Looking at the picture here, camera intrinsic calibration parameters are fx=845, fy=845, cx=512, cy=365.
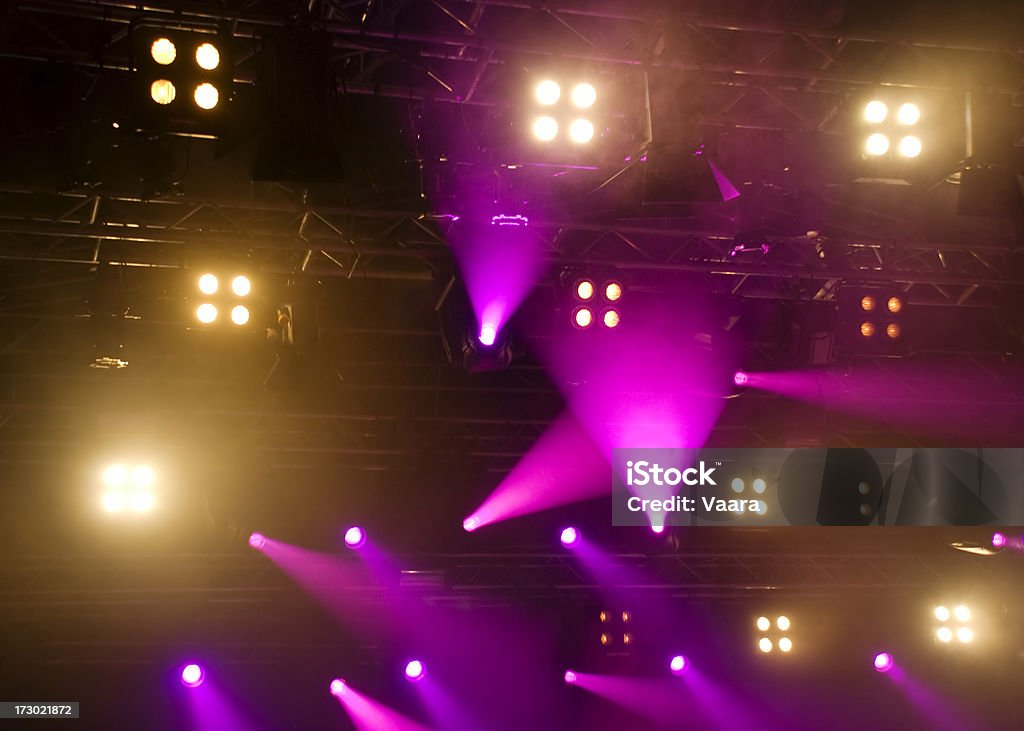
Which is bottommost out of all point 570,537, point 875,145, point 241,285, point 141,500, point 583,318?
point 570,537

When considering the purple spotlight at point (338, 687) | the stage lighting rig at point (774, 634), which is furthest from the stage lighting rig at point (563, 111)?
the stage lighting rig at point (774, 634)

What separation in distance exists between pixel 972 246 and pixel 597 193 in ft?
9.68

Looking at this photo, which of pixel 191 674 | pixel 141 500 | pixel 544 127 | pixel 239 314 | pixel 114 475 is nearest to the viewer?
pixel 544 127

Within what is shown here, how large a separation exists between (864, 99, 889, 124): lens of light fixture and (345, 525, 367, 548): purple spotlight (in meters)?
5.05

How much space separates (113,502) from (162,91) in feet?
15.0

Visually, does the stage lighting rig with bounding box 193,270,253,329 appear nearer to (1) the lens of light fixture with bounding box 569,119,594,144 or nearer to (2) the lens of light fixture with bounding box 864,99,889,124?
(1) the lens of light fixture with bounding box 569,119,594,144

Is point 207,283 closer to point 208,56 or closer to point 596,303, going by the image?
point 208,56

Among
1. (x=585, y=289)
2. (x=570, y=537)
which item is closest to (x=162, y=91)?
(x=585, y=289)

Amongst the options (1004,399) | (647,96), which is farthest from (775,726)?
(647,96)

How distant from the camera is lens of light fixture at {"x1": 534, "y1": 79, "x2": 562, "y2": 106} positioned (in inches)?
199

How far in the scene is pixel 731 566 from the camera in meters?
9.09

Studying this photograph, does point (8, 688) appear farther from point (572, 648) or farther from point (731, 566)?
point (731, 566)

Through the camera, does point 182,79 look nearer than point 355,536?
Yes

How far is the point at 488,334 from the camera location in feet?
18.9
